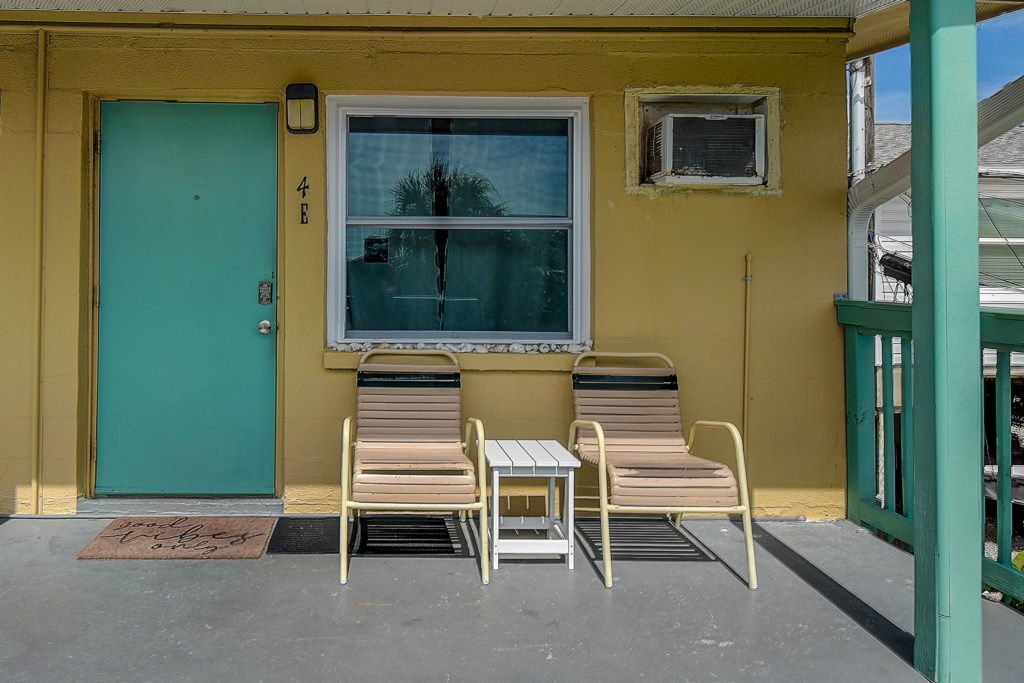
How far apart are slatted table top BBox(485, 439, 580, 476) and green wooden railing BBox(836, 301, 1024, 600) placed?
1.50 m

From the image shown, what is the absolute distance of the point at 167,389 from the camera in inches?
184

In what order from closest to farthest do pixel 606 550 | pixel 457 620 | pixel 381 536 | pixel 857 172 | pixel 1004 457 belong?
pixel 457 620, pixel 1004 457, pixel 606 550, pixel 381 536, pixel 857 172

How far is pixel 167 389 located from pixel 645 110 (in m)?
3.09

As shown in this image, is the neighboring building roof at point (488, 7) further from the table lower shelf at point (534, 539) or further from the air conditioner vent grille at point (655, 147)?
the table lower shelf at point (534, 539)

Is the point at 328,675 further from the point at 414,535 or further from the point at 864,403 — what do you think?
the point at 864,403

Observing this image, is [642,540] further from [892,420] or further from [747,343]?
[892,420]

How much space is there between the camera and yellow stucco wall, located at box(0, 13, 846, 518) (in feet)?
14.7

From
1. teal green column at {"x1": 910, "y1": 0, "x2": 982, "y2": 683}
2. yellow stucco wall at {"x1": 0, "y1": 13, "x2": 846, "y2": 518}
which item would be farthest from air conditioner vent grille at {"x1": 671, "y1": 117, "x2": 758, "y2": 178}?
teal green column at {"x1": 910, "y1": 0, "x2": 982, "y2": 683}

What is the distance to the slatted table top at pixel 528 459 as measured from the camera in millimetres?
3600

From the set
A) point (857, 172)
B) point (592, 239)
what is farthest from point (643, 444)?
point (857, 172)

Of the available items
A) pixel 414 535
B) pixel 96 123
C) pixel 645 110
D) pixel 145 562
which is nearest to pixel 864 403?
pixel 645 110

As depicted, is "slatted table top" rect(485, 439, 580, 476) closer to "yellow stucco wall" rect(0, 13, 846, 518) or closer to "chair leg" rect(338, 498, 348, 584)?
"yellow stucco wall" rect(0, 13, 846, 518)

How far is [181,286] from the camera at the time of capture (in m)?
4.66

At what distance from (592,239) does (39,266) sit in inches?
116
